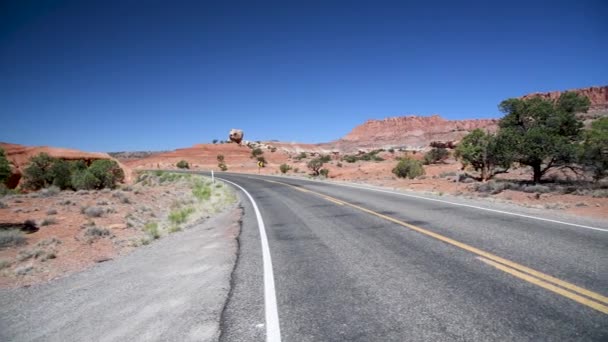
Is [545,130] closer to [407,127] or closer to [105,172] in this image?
[105,172]

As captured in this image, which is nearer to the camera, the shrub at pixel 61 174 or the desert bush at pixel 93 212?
the desert bush at pixel 93 212

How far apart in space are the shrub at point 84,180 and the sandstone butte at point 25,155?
3.65 m

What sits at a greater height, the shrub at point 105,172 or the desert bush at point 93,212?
the shrub at point 105,172

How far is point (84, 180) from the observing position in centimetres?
2556

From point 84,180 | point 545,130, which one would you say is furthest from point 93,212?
point 545,130

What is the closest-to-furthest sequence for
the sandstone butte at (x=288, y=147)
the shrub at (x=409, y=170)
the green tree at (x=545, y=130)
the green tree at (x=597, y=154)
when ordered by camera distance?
the green tree at (x=597, y=154), the green tree at (x=545, y=130), the sandstone butte at (x=288, y=147), the shrub at (x=409, y=170)

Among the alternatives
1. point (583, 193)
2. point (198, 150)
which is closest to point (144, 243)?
point (583, 193)

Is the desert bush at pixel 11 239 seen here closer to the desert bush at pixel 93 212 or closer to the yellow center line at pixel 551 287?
the desert bush at pixel 93 212

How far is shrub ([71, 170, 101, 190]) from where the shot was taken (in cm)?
2550

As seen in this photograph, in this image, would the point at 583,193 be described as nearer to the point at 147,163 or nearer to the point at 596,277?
the point at 596,277

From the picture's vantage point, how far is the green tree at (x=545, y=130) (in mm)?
16906

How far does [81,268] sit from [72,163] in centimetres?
2462

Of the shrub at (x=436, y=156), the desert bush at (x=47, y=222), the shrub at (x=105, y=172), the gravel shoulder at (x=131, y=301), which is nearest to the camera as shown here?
the gravel shoulder at (x=131, y=301)

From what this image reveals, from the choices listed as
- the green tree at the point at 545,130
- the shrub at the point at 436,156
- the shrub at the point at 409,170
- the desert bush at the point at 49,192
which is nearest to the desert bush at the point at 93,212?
the desert bush at the point at 49,192
